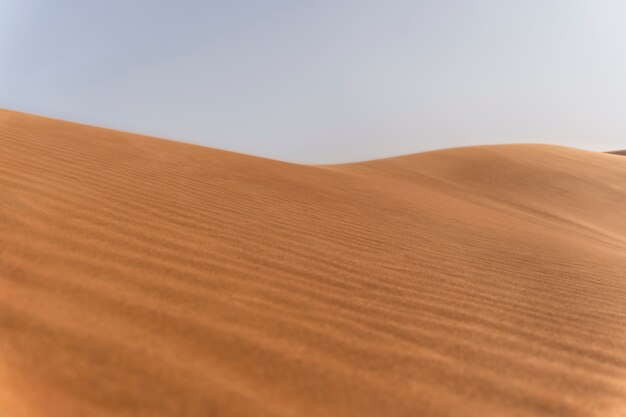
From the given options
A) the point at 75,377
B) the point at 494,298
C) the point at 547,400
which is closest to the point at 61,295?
the point at 75,377

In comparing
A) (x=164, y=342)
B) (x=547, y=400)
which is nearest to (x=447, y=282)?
(x=547, y=400)

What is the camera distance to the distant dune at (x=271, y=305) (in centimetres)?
167

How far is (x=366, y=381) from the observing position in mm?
1792

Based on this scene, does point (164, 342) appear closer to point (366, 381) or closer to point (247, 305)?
point (247, 305)

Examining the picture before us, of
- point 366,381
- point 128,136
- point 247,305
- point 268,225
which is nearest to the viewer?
point 366,381

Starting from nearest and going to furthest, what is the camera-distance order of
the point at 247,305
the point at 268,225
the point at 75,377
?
the point at 75,377, the point at 247,305, the point at 268,225

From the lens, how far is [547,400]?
1.81 metres

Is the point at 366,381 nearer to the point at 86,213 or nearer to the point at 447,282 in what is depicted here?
the point at 447,282

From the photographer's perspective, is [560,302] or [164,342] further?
[560,302]

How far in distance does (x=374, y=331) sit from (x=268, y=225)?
1.72m

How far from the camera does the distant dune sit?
5.46 feet

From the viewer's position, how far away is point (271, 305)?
7.56ft

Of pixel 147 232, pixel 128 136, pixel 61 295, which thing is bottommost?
pixel 61 295

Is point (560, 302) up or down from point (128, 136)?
down
